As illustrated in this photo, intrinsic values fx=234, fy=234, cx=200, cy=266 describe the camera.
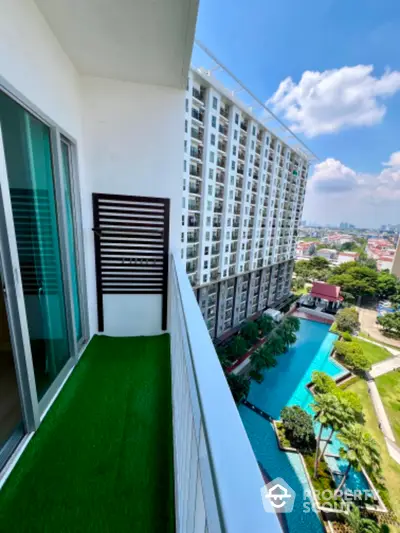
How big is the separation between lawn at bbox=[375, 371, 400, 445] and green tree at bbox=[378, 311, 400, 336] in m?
4.58

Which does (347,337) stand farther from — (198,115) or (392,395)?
(198,115)

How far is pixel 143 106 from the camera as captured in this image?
7.24 ft

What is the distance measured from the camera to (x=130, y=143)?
225cm

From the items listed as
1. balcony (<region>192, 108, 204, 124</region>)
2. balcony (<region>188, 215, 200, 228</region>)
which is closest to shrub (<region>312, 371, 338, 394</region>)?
balcony (<region>188, 215, 200, 228</region>)

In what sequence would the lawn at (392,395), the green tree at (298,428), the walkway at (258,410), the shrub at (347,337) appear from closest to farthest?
the green tree at (298,428), the walkway at (258,410), the lawn at (392,395), the shrub at (347,337)

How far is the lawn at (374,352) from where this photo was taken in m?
12.8

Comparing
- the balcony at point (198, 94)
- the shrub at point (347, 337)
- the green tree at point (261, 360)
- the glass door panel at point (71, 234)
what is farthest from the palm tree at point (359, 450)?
the balcony at point (198, 94)

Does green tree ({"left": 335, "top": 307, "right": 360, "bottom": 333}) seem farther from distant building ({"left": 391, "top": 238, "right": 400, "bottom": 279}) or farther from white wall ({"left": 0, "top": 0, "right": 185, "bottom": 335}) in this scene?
white wall ({"left": 0, "top": 0, "right": 185, "bottom": 335})

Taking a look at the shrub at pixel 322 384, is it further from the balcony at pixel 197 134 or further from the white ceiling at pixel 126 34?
the balcony at pixel 197 134

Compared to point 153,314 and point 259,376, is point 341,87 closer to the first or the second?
point 259,376

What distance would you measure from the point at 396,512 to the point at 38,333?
997cm

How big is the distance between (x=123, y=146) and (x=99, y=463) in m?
2.42

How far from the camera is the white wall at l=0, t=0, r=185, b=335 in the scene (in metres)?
2.07

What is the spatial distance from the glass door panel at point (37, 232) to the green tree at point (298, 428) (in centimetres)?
815
